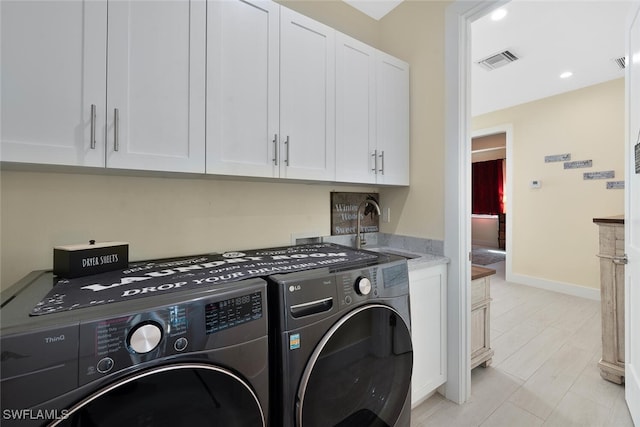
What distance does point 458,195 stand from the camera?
5.44 feet

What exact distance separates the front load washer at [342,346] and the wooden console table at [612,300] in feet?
5.49

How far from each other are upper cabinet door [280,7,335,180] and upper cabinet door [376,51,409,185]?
1.29 ft

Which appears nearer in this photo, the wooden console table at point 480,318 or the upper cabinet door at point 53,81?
the upper cabinet door at point 53,81

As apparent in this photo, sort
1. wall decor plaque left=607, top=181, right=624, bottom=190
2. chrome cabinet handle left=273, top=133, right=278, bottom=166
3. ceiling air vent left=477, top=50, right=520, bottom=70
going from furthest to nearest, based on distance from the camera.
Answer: wall decor plaque left=607, top=181, right=624, bottom=190
ceiling air vent left=477, top=50, right=520, bottom=70
chrome cabinet handle left=273, top=133, right=278, bottom=166

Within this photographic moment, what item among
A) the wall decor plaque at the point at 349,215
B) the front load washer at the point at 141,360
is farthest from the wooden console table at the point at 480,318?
the front load washer at the point at 141,360

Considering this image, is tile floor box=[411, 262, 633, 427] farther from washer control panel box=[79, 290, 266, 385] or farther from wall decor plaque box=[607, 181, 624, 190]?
wall decor plaque box=[607, 181, 624, 190]

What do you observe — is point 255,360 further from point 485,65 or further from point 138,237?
point 485,65

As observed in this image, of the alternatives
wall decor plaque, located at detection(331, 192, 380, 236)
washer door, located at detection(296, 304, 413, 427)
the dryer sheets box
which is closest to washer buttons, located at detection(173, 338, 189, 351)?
washer door, located at detection(296, 304, 413, 427)

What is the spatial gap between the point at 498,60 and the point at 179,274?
141 inches

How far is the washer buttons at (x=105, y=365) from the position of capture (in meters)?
0.62

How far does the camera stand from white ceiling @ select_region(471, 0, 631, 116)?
2158mm

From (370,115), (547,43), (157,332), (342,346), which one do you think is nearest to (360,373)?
(342,346)

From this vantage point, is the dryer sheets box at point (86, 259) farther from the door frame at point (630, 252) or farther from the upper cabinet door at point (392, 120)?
the door frame at point (630, 252)

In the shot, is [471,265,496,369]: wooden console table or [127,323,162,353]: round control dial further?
[471,265,496,369]: wooden console table
